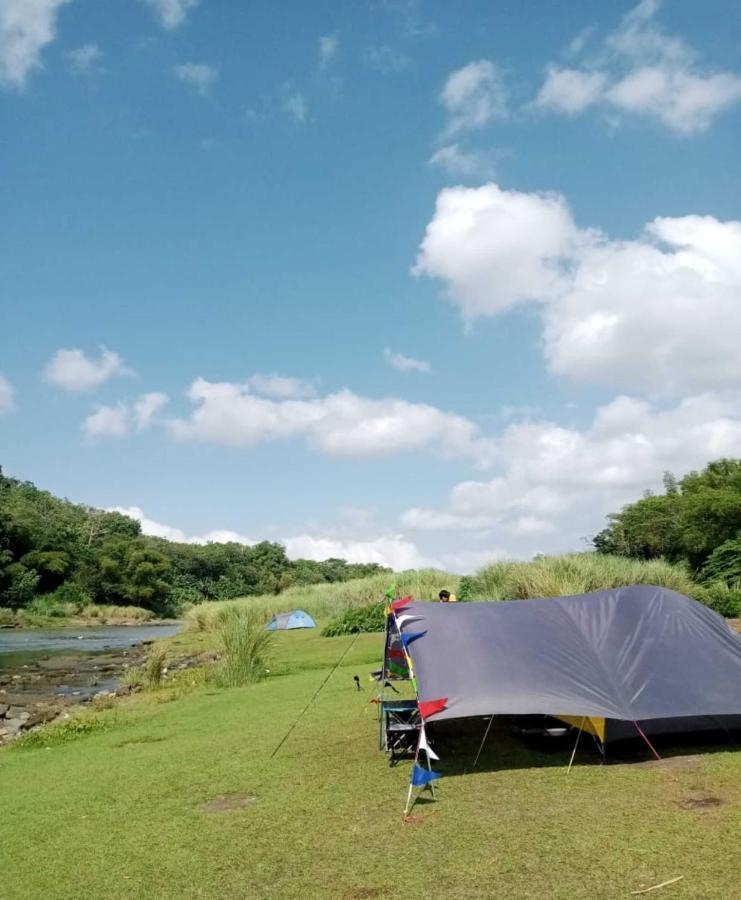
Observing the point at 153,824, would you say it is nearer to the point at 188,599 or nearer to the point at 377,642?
the point at 377,642

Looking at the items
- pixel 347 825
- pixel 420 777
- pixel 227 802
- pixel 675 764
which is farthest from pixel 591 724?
pixel 227 802

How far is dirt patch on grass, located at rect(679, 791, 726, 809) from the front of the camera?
6.13 meters

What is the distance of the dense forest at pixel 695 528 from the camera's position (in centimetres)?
3141

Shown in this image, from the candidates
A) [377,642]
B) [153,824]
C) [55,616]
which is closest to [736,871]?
[153,824]

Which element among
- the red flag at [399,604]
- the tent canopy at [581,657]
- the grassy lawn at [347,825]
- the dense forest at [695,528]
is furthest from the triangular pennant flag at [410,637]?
the dense forest at [695,528]

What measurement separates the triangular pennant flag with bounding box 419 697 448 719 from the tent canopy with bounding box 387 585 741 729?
5cm

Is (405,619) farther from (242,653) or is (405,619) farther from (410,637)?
(242,653)

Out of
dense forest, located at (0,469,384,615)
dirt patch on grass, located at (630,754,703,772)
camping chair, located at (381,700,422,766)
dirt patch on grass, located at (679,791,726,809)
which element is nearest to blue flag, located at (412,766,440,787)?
camping chair, located at (381,700,422,766)

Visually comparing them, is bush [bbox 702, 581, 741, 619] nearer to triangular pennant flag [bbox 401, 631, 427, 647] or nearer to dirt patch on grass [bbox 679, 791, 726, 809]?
triangular pennant flag [bbox 401, 631, 427, 647]

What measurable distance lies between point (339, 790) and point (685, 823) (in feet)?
10.6

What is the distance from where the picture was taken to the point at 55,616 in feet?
204

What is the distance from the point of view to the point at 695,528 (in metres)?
40.1

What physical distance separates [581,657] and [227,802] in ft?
13.3

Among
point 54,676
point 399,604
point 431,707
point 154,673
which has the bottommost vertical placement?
point 54,676
